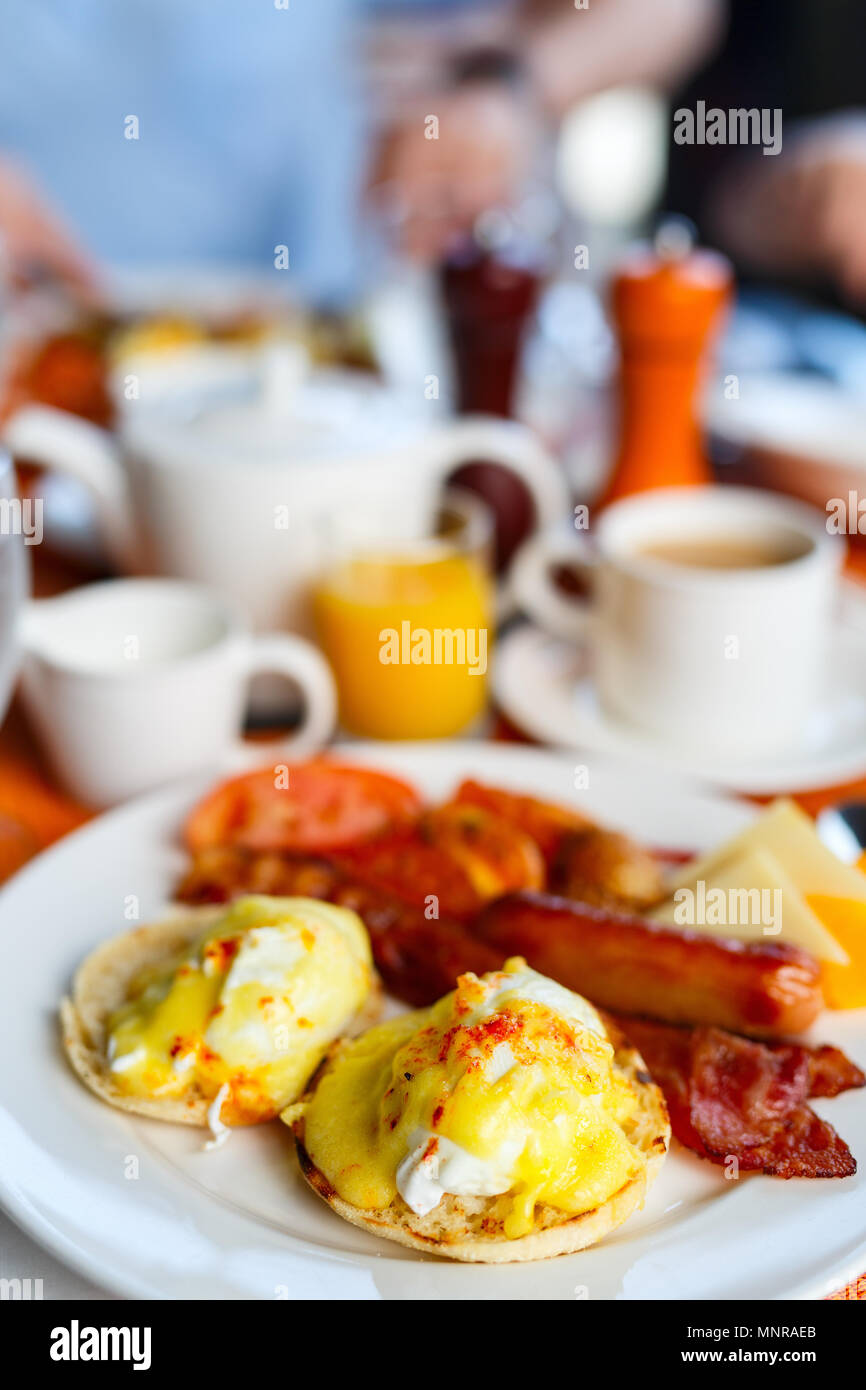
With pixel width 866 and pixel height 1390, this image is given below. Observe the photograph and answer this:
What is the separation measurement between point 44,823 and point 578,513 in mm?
1167

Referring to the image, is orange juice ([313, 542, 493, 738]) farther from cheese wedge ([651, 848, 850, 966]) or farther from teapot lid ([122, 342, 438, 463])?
cheese wedge ([651, 848, 850, 966])

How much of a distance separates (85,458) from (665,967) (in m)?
1.20

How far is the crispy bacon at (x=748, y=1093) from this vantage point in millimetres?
1049

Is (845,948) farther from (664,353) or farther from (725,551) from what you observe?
(664,353)

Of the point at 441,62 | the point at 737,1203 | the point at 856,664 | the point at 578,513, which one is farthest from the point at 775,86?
the point at 737,1203

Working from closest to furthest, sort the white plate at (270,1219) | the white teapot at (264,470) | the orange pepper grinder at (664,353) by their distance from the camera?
the white plate at (270,1219) → the white teapot at (264,470) → the orange pepper grinder at (664,353)

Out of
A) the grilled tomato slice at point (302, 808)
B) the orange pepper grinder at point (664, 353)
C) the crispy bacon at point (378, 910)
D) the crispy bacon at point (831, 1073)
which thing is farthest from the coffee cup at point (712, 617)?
the crispy bacon at point (831, 1073)

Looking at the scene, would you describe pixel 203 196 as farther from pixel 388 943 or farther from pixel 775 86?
pixel 388 943

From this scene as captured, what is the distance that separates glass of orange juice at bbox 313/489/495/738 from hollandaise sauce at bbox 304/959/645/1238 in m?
0.82

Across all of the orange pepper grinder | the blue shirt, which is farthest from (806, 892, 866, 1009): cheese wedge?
the blue shirt

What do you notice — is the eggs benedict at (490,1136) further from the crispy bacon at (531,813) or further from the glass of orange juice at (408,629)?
the glass of orange juice at (408,629)

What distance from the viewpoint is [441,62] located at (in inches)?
177

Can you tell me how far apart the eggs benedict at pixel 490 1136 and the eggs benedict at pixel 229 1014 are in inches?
2.3

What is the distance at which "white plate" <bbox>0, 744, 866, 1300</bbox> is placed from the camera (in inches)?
36.6
